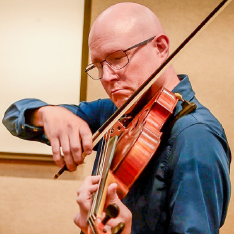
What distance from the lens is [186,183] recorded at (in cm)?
51

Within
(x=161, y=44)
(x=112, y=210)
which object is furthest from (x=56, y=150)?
(x=161, y=44)

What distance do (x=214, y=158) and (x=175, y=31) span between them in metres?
1.09

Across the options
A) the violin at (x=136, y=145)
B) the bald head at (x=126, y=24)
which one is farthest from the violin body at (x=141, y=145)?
the bald head at (x=126, y=24)

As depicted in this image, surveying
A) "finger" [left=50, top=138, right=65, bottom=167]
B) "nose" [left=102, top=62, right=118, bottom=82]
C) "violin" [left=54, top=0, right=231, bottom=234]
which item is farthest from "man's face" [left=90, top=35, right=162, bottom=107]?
"finger" [left=50, top=138, right=65, bottom=167]

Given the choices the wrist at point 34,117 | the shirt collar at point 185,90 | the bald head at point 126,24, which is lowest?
the wrist at point 34,117

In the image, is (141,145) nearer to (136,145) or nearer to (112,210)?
(136,145)

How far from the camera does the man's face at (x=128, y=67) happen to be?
72 cm

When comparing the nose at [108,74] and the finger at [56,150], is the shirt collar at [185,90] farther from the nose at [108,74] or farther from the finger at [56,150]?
the finger at [56,150]

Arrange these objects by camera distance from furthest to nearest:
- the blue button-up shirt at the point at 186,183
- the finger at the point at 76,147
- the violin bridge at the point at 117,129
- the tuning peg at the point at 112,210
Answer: the violin bridge at the point at 117,129 → the finger at the point at 76,147 → the blue button-up shirt at the point at 186,183 → the tuning peg at the point at 112,210

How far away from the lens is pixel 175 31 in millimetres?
1449

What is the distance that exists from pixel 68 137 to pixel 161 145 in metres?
0.22

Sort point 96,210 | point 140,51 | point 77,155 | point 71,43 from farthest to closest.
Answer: point 71,43, point 140,51, point 77,155, point 96,210

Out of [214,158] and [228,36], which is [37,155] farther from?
[228,36]

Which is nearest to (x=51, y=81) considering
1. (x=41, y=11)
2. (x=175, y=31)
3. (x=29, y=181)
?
(x=41, y=11)
